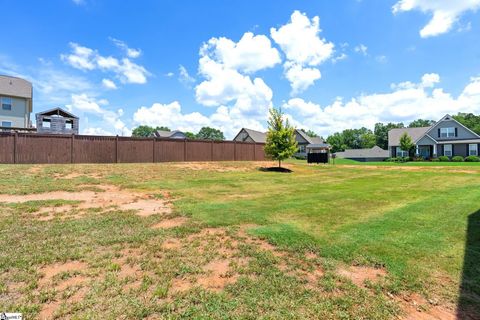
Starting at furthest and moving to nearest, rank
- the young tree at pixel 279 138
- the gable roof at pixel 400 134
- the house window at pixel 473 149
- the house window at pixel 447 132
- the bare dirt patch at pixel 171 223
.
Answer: the gable roof at pixel 400 134
the house window at pixel 447 132
the house window at pixel 473 149
the young tree at pixel 279 138
the bare dirt patch at pixel 171 223

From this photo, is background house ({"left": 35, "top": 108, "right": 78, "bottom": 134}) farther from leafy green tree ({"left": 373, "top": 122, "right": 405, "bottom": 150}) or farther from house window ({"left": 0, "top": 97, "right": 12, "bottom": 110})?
leafy green tree ({"left": 373, "top": 122, "right": 405, "bottom": 150})

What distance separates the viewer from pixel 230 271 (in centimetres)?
337

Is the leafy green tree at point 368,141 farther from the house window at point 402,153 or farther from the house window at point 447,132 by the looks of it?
the house window at point 447,132

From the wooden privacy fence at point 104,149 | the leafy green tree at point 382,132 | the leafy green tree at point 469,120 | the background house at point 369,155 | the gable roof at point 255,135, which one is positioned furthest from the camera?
the leafy green tree at point 382,132

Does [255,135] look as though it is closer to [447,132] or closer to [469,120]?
[447,132]

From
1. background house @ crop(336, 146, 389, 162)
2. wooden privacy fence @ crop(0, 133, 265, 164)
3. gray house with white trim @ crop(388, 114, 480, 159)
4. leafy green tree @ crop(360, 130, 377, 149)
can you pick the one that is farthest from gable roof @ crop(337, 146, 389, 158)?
wooden privacy fence @ crop(0, 133, 265, 164)

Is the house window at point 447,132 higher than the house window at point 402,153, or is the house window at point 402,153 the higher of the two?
the house window at point 447,132

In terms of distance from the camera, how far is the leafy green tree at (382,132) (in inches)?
3017

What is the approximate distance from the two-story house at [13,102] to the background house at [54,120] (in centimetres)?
536

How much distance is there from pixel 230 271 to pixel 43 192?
777 centimetres

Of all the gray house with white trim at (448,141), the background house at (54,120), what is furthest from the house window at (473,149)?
the background house at (54,120)

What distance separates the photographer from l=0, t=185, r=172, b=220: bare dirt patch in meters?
6.33

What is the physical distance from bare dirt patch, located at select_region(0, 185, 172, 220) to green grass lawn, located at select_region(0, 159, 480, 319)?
0.37 metres

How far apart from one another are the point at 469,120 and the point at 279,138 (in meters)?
67.8
